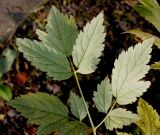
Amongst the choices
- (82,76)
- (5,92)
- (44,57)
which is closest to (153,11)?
(44,57)

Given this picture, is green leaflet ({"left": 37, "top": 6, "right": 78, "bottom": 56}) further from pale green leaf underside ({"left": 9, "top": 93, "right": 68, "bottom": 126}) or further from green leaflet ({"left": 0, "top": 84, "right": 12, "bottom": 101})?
green leaflet ({"left": 0, "top": 84, "right": 12, "bottom": 101})

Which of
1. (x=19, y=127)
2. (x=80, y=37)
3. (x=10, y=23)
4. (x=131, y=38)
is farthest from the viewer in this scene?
(x=10, y=23)

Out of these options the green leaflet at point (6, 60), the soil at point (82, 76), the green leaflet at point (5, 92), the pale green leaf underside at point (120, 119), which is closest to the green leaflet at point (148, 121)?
the pale green leaf underside at point (120, 119)

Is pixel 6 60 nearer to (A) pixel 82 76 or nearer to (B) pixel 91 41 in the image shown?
(A) pixel 82 76

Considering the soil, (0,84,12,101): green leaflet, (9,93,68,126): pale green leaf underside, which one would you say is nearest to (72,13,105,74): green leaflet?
(9,93,68,126): pale green leaf underside

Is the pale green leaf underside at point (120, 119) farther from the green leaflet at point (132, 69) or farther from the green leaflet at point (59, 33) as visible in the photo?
the green leaflet at point (59, 33)

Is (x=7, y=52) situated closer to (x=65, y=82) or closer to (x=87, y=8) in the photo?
(x=65, y=82)

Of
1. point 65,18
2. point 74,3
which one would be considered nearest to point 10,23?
point 74,3
